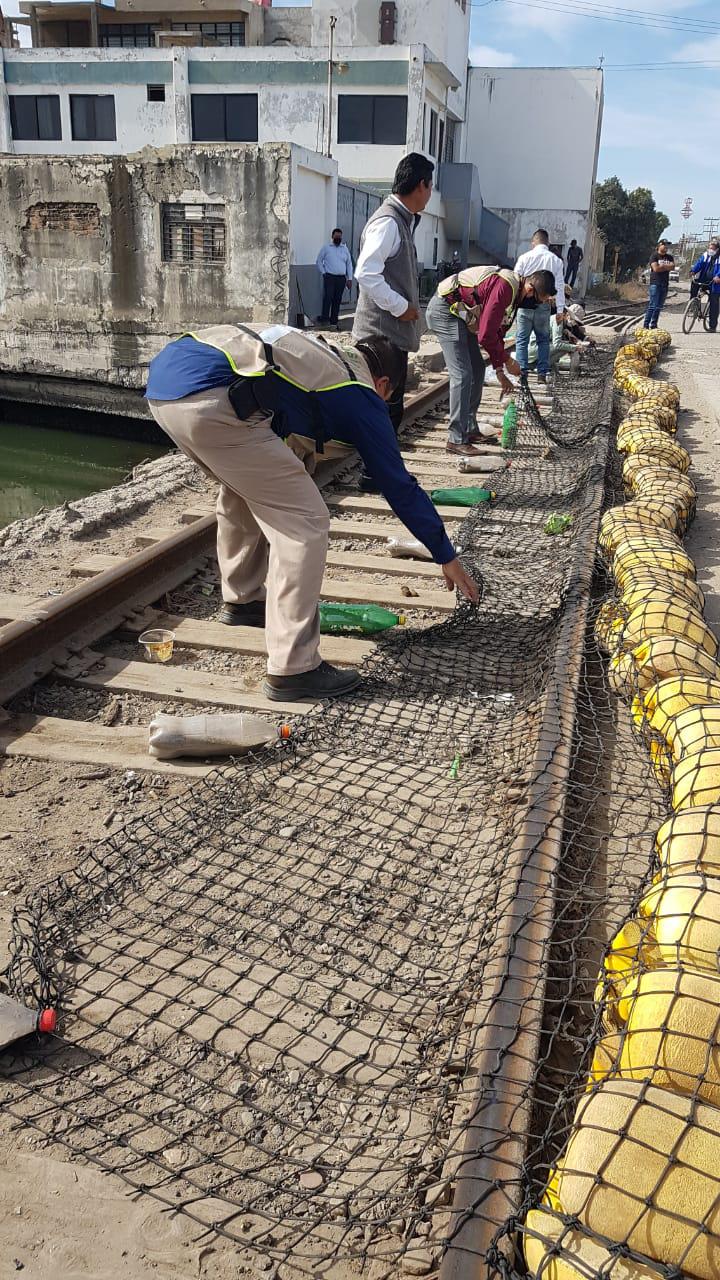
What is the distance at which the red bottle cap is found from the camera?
2.11m

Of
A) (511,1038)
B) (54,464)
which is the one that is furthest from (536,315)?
(511,1038)

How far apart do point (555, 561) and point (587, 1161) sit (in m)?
4.20

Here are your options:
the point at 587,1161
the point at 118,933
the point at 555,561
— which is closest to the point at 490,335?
the point at 555,561

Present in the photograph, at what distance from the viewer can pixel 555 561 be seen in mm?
5527

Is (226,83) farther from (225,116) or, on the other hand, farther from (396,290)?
(396,290)

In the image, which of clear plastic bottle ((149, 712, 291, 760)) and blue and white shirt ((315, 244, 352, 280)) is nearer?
clear plastic bottle ((149, 712, 291, 760))

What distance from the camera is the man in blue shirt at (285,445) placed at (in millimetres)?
3371

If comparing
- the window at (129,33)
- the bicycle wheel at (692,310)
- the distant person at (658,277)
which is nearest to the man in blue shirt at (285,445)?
the distant person at (658,277)

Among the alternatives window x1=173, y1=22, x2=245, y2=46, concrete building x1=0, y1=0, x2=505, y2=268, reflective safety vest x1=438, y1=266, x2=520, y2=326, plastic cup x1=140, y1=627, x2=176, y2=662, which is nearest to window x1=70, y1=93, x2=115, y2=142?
concrete building x1=0, y1=0, x2=505, y2=268

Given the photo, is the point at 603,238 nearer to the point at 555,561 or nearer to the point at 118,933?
the point at 555,561

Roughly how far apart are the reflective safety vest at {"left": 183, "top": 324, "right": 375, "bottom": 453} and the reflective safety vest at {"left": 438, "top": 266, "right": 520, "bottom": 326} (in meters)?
3.86

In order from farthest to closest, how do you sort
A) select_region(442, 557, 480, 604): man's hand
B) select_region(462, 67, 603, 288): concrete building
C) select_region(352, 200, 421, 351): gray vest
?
1. select_region(462, 67, 603, 288): concrete building
2. select_region(352, 200, 421, 351): gray vest
3. select_region(442, 557, 480, 604): man's hand

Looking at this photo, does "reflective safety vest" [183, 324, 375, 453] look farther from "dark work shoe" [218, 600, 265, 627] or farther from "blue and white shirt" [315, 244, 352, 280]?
"blue and white shirt" [315, 244, 352, 280]

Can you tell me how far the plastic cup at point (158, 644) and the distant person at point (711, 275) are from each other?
19.5m
